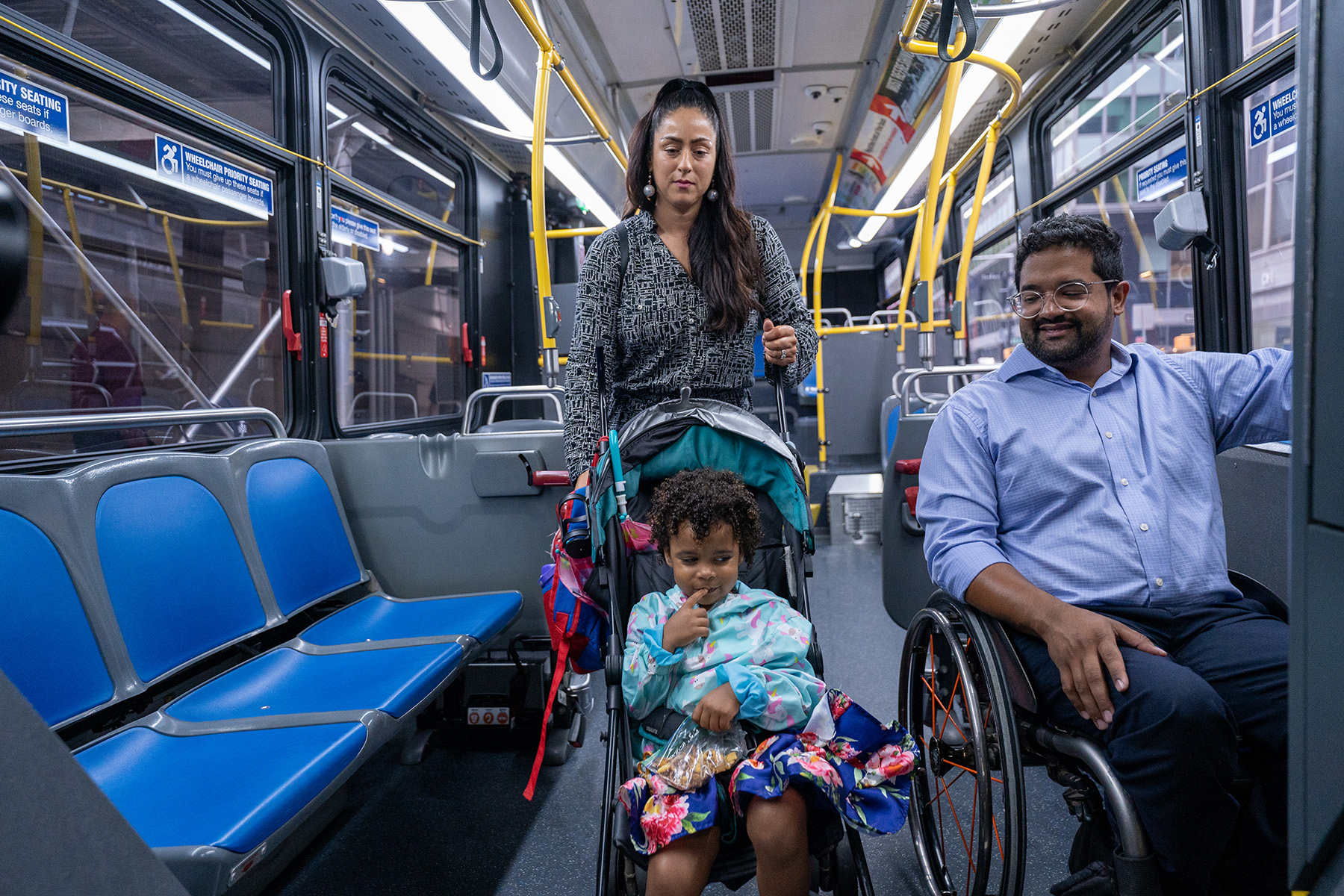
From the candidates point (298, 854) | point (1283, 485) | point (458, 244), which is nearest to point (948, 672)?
point (1283, 485)

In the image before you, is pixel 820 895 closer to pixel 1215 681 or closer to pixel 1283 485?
pixel 1215 681

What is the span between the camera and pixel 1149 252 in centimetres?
496

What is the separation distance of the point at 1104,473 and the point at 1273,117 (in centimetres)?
262

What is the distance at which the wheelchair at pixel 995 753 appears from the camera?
119cm

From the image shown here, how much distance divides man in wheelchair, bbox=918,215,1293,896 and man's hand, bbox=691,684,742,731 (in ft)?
1.72

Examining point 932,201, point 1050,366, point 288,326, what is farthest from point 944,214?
point 288,326

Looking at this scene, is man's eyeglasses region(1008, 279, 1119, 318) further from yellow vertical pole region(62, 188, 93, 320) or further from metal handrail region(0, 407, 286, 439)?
yellow vertical pole region(62, 188, 93, 320)

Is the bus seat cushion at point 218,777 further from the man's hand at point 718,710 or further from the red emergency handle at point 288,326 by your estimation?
the red emergency handle at point 288,326

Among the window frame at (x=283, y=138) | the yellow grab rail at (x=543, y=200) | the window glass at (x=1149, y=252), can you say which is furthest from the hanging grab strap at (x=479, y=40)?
the window glass at (x=1149, y=252)

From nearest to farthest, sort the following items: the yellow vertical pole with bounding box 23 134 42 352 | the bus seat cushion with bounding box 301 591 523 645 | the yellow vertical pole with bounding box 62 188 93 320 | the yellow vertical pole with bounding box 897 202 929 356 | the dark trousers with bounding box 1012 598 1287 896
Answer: the dark trousers with bounding box 1012 598 1287 896 < the bus seat cushion with bounding box 301 591 523 645 < the yellow vertical pole with bounding box 23 134 42 352 < the yellow vertical pole with bounding box 62 188 93 320 < the yellow vertical pole with bounding box 897 202 929 356

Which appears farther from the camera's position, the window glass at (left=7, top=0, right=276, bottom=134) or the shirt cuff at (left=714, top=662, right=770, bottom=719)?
the window glass at (left=7, top=0, right=276, bottom=134)

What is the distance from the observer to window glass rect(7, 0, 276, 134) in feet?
8.39

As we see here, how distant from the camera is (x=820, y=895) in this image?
5.92ft

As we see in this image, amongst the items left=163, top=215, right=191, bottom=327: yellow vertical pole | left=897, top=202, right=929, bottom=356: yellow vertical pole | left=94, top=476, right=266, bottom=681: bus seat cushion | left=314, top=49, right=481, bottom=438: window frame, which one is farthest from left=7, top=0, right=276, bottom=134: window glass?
left=897, top=202, right=929, bottom=356: yellow vertical pole
